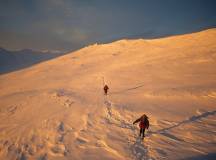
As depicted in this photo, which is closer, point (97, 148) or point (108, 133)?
point (97, 148)

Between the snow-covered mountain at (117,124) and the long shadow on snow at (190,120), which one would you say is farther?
the long shadow on snow at (190,120)

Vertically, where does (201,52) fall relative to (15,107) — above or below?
above

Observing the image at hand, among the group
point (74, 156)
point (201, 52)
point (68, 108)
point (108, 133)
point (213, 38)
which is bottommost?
point (74, 156)

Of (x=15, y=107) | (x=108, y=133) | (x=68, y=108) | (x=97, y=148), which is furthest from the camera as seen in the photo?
(x=15, y=107)

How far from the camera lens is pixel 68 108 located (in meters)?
21.0

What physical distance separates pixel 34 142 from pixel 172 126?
27.9ft

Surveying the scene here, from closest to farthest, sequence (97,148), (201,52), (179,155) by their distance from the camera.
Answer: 1. (179,155)
2. (97,148)
3. (201,52)

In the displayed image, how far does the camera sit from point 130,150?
36.7ft

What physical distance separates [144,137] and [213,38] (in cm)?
4796

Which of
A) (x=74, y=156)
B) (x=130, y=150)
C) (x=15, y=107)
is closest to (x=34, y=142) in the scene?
(x=74, y=156)

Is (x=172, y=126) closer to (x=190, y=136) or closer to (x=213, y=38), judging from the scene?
(x=190, y=136)

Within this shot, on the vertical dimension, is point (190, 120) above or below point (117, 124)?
above

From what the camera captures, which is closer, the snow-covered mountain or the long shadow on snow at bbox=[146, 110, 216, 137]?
the snow-covered mountain

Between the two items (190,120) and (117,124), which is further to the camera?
(117,124)
